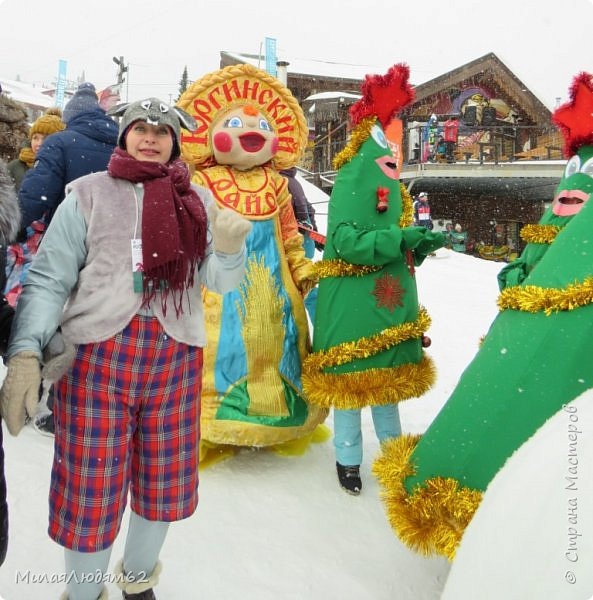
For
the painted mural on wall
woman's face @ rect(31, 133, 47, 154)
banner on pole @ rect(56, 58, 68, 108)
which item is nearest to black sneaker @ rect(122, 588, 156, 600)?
woman's face @ rect(31, 133, 47, 154)

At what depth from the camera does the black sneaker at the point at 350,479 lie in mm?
2580

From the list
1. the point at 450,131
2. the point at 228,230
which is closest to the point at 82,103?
the point at 228,230

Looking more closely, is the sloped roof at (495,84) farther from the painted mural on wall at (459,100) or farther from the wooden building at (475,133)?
the painted mural on wall at (459,100)

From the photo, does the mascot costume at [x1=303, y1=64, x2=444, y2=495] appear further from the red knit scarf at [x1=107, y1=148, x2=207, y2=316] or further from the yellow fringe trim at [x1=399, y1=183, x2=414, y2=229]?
the red knit scarf at [x1=107, y1=148, x2=207, y2=316]

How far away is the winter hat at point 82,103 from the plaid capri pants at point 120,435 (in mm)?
1772

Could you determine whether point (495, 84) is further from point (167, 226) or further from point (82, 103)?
point (167, 226)

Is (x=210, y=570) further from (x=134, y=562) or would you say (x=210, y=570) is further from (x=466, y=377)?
(x=466, y=377)

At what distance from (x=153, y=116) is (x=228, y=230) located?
44 cm

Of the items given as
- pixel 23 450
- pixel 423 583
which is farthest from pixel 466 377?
pixel 23 450

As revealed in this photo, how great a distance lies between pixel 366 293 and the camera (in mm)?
2562

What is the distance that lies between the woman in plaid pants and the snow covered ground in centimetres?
44

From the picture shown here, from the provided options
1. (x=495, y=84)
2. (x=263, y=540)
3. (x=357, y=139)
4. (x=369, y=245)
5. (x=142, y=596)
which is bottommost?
(x=263, y=540)

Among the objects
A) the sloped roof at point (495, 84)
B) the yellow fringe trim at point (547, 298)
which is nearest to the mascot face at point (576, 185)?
the yellow fringe trim at point (547, 298)

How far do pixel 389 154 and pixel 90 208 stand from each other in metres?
1.62
